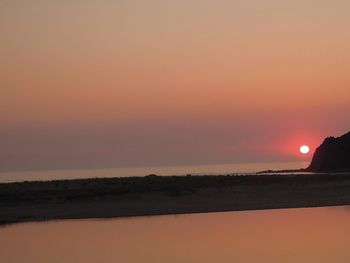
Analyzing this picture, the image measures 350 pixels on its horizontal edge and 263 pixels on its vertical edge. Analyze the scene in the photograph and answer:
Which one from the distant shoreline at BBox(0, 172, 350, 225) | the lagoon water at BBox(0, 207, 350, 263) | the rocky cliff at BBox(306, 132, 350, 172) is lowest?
the lagoon water at BBox(0, 207, 350, 263)

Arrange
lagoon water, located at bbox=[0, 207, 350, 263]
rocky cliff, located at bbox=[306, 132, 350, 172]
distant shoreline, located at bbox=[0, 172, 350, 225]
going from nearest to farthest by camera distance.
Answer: lagoon water, located at bbox=[0, 207, 350, 263], distant shoreline, located at bbox=[0, 172, 350, 225], rocky cliff, located at bbox=[306, 132, 350, 172]

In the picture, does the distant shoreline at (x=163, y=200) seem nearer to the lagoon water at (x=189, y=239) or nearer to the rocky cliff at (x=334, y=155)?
the lagoon water at (x=189, y=239)

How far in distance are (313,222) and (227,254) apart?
9292 millimetres

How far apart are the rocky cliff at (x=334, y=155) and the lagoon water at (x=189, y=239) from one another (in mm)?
74327

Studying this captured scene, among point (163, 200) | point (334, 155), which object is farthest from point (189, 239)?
point (334, 155)

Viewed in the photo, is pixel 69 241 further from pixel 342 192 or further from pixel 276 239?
pixel 342 192

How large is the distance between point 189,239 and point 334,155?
88217 mm

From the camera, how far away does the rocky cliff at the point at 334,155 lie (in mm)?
104688

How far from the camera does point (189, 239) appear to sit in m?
23.4

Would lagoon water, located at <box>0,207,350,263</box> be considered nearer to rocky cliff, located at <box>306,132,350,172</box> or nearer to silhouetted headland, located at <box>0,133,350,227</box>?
silhouetted headland, located at <box>0,133,350,227</box>

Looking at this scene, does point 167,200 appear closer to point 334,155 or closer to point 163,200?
point 163,200

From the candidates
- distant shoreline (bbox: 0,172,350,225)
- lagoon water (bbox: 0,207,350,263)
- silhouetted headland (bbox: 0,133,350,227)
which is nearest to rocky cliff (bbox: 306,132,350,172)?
silhouetted headland (bbox: 0,133,350,227)

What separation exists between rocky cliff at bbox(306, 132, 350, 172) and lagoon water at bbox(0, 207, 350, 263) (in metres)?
74.3

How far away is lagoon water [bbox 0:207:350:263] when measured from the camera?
1933 centimetres
